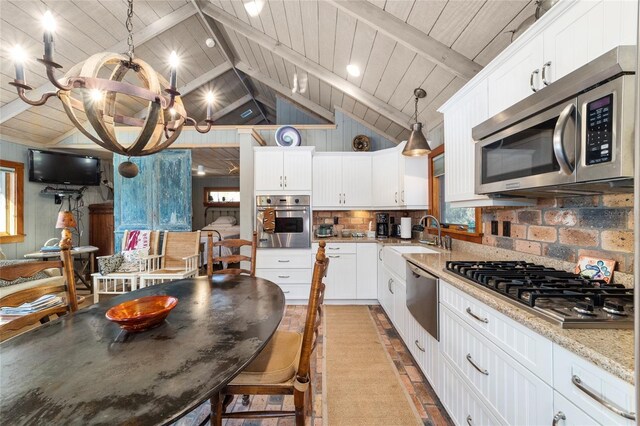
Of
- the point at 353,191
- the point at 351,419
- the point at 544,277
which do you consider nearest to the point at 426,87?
the point at 353,191

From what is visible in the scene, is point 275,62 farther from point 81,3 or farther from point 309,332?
point 309,332

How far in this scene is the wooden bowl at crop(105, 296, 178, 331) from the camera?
1.06 meters

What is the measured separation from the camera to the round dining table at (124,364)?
2.20ft

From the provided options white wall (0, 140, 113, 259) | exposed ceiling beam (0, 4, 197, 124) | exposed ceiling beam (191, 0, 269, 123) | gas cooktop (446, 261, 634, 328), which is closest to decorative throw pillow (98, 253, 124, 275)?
white wall (0, 140, 113, 259)

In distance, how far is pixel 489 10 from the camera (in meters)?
1.62

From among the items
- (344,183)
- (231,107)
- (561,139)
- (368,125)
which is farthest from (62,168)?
(561,139)

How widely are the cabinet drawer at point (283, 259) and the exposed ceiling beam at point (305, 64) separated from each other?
2.12 m

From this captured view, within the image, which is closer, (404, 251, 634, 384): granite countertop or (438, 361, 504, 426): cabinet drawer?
(404, 251, 634, 384): granite countertop

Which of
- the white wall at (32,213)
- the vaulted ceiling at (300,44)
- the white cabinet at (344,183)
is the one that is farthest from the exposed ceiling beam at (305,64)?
the white wall at (32,213)

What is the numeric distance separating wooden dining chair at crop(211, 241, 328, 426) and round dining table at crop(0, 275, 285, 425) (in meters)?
0.20

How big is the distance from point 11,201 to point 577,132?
6.34 meters

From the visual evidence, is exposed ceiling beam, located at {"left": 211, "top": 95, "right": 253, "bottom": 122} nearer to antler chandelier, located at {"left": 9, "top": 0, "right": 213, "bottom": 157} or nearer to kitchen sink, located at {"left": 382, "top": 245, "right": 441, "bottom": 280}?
antler chandelier, located at {"left": 9, "top": 0, "right": 213, "bottom": 157}

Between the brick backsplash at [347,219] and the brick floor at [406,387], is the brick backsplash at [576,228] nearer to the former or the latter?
the brick floor at [406,387]

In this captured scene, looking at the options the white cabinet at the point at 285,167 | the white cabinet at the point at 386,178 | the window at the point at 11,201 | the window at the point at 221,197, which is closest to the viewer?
the white cabinet at the point at 386,178
